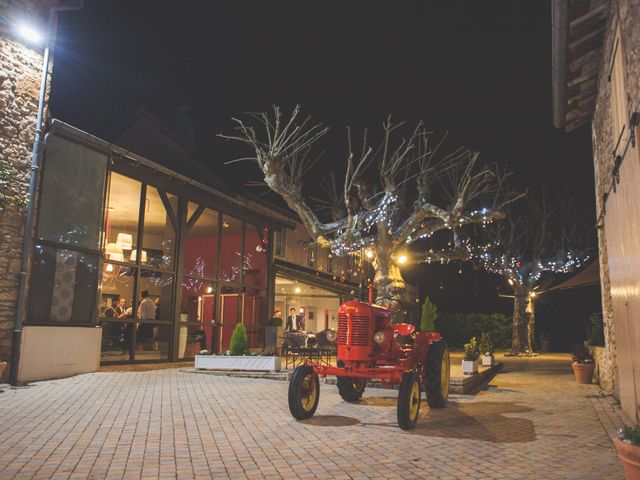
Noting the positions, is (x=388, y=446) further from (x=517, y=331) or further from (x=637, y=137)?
(x=517, y=331)

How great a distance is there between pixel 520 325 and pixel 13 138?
22978 millimetres

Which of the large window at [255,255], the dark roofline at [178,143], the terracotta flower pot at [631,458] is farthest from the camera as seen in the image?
the dark roofline at [178,143]

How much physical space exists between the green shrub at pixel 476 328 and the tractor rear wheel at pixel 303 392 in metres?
26.4

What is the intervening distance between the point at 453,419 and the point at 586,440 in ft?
6.26

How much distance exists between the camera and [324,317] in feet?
85.7


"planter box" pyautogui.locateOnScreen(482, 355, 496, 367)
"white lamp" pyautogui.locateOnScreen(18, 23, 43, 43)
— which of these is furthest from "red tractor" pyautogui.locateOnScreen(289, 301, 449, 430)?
"white lamp" pyautogui.locateOnScreen(18, 23, 43, 43)

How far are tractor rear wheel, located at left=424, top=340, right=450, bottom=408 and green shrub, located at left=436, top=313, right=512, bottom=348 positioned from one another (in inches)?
962

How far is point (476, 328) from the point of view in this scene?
32.3 meters

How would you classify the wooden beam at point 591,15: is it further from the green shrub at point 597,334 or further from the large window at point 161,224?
the large window at point 161,224

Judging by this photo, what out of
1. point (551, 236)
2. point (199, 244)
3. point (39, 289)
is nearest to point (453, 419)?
point (39, 289)

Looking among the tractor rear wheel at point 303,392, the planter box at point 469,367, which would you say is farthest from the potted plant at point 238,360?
the tractor rear wheel at point 303,392

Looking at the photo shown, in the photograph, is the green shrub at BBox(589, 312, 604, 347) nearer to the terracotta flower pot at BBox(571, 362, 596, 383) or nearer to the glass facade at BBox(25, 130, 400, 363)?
the terracotta flower pot at BBox(571, 362, 596, 383)

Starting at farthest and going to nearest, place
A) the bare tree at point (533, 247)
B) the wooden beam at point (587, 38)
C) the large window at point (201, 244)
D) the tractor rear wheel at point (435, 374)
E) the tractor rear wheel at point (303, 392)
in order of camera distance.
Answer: the bare tree at point (533, 247)
the large window at point (201, 244)
the tractor rear wheel at point (435, 374)
the wooden beam at point (587, 38)
the tractor rear wheel at point (303, 392)

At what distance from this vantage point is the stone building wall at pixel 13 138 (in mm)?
9977
